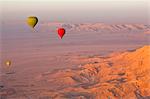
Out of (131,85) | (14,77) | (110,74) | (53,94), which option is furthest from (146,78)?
(14,77)

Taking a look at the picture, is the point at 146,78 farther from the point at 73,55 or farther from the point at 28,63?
the point at 73,55

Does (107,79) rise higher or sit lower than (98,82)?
higher

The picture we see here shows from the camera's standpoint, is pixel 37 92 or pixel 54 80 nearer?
pixel 37 92

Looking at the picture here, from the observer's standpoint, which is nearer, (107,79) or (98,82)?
(98,82)

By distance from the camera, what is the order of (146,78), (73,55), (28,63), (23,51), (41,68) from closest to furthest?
(146,78) < (41,68) < (28,63) < (73,55) < (23,51)
